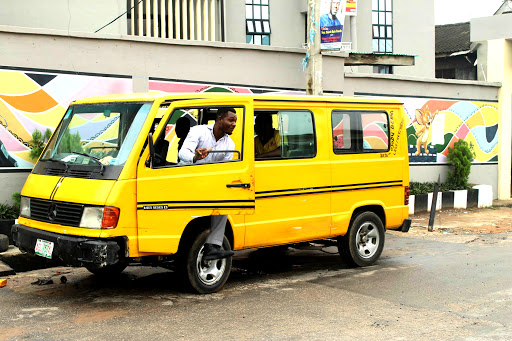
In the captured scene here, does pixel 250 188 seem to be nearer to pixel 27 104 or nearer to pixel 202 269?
pixel 202 269

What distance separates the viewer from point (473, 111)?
16906 millimetres

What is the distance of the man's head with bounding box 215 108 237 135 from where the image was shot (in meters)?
7.30

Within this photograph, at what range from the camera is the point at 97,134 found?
23.3 ft

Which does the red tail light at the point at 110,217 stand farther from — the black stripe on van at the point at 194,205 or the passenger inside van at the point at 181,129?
the passenger inside van at the point at 181,129

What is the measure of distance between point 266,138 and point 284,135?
0.25 meters

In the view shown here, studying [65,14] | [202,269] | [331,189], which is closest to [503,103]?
[331,189]

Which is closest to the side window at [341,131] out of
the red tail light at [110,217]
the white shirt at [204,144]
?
the white shirt at [204,144]

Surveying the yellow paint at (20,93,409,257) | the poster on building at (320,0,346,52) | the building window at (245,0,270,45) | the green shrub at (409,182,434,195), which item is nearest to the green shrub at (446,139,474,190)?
the green shrub at (409,182,434,195)

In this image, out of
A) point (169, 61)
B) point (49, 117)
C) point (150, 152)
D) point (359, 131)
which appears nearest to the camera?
point (150, 152)

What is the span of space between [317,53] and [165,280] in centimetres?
615

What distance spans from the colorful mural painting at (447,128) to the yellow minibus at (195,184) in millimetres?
7060

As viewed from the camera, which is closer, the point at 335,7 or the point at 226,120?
the point at 226,120

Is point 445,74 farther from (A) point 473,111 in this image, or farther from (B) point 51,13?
(B) point 51,13

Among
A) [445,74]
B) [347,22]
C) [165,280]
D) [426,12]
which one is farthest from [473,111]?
[445,74]
